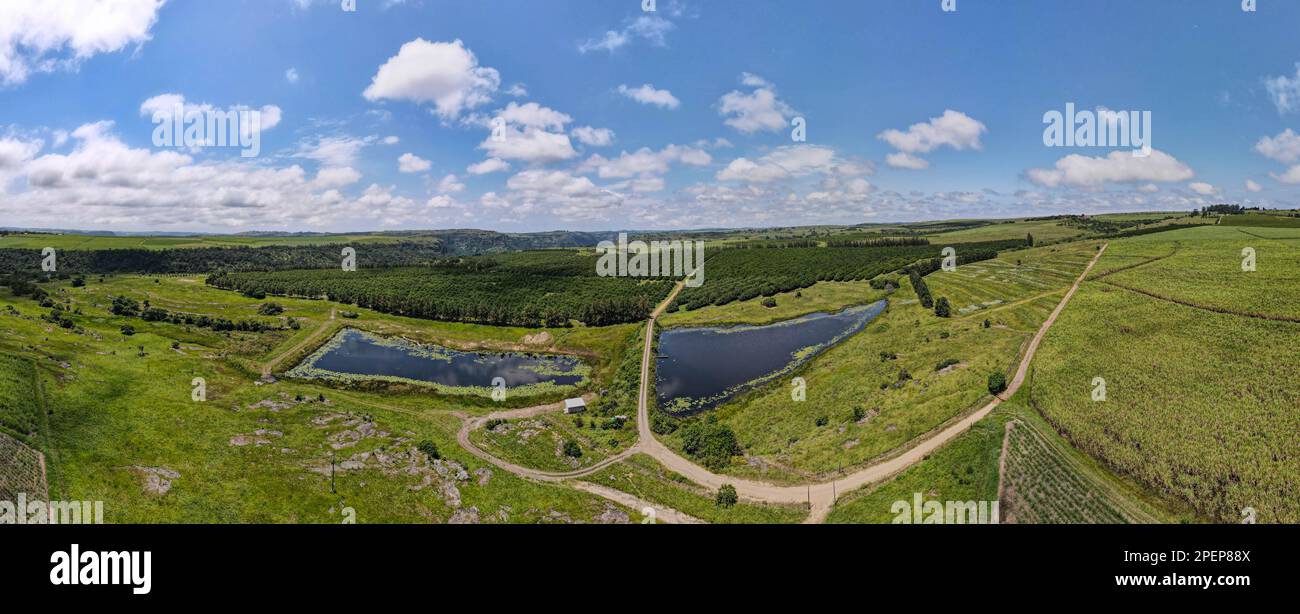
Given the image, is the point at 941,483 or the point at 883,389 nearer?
the point at 941,483

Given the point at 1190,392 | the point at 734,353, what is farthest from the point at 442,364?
the point at 1190,392

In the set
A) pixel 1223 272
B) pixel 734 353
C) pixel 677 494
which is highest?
pixel 1223 272

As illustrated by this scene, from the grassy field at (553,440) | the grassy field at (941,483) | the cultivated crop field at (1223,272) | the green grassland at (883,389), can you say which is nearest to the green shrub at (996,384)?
the green grassland at (883,389)

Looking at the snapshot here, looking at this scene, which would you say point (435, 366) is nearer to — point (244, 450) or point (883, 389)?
point (244, 450)

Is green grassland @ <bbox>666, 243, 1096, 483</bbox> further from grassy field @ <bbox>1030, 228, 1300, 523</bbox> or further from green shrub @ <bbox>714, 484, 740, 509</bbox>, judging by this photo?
grassy field @ <bbox>1030, 228, 1300, 523</bbox>

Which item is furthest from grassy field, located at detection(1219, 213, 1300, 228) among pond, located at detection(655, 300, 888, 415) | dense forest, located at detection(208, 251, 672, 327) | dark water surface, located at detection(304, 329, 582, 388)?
dark water surface, located at detection(304, 329, 582, 388)
